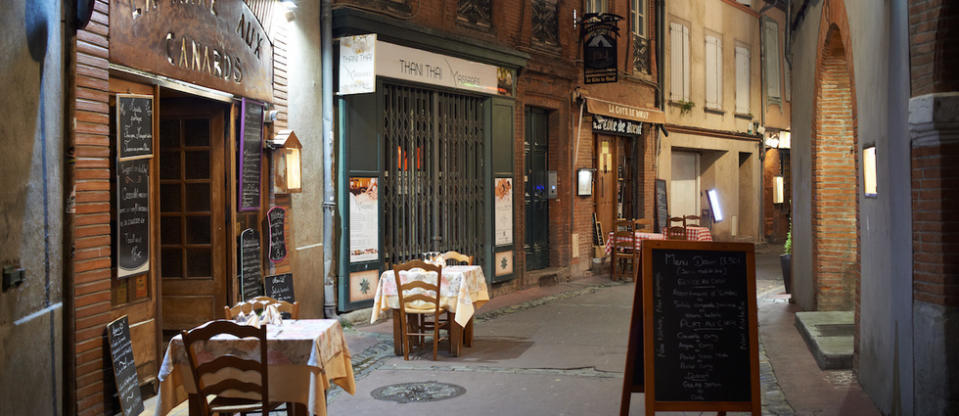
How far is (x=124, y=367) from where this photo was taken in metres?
6.10

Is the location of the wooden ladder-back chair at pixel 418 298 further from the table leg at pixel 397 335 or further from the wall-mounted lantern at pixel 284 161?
the wall-mounted lantern at pixel 284 161

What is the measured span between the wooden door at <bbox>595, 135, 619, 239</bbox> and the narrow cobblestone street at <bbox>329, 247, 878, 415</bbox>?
18.2 feet

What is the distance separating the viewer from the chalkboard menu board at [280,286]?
28.6ft

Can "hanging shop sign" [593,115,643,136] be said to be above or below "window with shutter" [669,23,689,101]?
below

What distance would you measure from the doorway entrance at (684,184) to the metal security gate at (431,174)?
889cm

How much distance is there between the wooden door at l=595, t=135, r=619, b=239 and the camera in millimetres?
17234

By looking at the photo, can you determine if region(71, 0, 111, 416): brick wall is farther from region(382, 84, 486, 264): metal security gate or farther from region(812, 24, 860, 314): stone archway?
region(812, 24, 860, 314): stone archway

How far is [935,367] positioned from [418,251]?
7.79 meters

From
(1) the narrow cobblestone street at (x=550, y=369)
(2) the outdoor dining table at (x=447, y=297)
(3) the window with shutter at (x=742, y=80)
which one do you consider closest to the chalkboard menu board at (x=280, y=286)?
(1) the narrow cobblestone street at (x=550, y=369)

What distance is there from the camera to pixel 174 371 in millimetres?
5160

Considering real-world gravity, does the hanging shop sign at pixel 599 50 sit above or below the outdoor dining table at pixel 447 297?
above

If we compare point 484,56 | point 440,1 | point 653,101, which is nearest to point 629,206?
point 653,101

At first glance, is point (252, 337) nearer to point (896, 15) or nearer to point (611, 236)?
point (896, 15)

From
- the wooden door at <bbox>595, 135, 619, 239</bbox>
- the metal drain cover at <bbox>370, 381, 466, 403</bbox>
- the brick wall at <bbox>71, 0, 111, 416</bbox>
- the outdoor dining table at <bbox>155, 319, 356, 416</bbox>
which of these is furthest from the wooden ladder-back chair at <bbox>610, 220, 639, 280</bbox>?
the brick wall at <bbox>71, 0, 111, 416</bbox>
